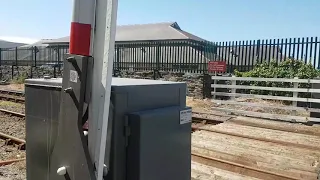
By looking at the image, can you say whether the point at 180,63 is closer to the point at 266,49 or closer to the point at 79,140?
the point at 266,49

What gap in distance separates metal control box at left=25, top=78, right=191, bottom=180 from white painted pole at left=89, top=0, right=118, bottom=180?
130 mm

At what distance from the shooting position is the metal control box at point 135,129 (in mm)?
1744

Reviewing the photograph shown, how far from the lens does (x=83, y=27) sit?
1.62 m

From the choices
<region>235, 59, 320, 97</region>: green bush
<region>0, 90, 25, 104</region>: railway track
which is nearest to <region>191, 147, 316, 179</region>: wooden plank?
<region>235, 59, 320, 97</region>: green bush

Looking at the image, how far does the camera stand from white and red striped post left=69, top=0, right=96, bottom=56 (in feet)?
5.33

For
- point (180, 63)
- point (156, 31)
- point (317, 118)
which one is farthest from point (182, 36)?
point (317, 118)

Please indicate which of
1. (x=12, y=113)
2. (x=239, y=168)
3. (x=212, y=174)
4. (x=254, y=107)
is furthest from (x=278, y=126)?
(x=12, y=113)

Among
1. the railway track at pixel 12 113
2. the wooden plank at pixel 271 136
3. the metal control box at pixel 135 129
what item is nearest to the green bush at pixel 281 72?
the wooden plank at pixel 271 136

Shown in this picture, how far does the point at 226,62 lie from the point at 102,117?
13.6 metres

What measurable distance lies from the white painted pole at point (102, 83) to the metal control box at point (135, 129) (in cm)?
13

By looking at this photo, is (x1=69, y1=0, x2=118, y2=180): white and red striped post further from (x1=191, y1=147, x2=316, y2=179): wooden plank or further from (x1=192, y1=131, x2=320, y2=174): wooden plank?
(x1=192, y1=131, x2=320, y2=174): wooden plank

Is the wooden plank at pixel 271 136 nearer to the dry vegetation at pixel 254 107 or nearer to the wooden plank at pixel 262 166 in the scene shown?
the wooden plank at pixel 262 166

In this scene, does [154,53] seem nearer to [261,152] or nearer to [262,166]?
[261,152]

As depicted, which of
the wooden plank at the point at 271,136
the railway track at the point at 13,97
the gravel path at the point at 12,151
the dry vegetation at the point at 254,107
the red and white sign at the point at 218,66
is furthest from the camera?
the red and white sign at the point at 218,66
